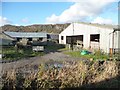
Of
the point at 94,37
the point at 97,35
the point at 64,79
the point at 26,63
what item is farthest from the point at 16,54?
the point at 64,79

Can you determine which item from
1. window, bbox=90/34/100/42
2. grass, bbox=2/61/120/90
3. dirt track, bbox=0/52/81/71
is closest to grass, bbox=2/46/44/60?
dirt track, bbox=0/52/81/71

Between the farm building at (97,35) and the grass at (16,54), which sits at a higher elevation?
the farm building at (97,35)

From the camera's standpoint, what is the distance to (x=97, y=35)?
30172 mm

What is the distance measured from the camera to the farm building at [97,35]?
76.9 ft

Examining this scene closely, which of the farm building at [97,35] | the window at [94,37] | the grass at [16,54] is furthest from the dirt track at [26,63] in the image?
the window at [94,37]

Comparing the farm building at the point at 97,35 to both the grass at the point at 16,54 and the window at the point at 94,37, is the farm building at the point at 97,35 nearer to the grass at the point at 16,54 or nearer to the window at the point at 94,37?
the window at the point at 94,37

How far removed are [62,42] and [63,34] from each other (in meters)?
1.91

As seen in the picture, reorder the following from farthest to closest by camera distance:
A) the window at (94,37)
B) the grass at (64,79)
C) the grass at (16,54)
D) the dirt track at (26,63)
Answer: the window at (94,37) → the grass at (16,54) → the dirt track at (26,63) → the grass at (64,79)

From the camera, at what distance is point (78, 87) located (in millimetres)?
7477

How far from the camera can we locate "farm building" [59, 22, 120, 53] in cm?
2345

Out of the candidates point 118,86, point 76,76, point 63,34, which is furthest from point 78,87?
point 63,34

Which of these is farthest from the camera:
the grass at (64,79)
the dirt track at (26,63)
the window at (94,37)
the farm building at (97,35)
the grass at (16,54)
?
the window at (94,37)

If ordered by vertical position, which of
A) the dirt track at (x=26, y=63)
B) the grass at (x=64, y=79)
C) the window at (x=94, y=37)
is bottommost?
the dirt track at (x=26, y=63)

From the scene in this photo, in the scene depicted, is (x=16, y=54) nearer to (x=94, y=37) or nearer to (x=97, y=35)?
(x=97, y=35)
